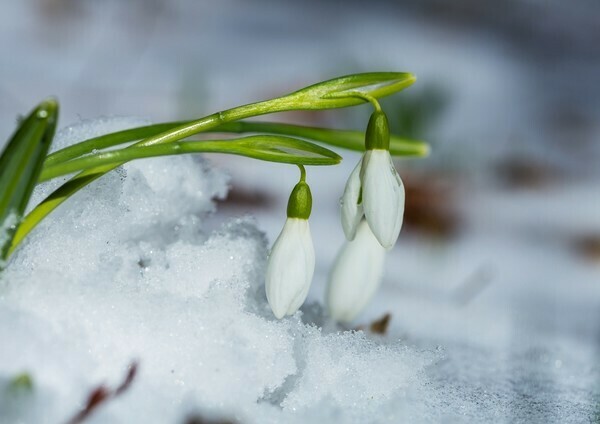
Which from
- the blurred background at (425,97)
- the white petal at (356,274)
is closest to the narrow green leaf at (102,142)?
the white petal at (356,274)

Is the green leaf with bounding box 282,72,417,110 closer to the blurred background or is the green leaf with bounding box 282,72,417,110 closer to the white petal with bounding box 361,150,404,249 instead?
the white petal with bounding box 361,150,404,249

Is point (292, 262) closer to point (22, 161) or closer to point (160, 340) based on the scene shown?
point (160, 340)

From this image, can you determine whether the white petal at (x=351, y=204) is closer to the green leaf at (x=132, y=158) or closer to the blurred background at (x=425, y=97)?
the green leaf at (x=132, y=158)

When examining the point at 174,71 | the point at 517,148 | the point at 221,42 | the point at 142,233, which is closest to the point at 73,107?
the point at 174,71

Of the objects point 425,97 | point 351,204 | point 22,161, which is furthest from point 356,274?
point 425,97

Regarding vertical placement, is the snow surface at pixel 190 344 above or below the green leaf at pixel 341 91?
below

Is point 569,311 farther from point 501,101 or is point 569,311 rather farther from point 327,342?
point 327,342

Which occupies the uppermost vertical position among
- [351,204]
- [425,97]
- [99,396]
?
[425,97]
